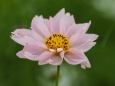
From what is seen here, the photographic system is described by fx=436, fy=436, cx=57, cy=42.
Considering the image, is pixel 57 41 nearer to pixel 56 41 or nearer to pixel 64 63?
pixel 56 41

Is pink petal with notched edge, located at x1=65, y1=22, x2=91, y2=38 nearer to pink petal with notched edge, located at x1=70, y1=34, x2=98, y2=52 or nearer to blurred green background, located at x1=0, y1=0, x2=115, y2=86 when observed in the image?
pink petal with notched edge, located at x1=70, y1=34, x2=98, y2=52

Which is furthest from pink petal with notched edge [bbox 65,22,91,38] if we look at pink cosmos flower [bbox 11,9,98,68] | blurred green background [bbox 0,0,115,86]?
blurred green background [bbox 0,0,115,86]

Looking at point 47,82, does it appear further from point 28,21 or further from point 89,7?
point 89,7

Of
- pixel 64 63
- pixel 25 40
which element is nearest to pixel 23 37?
pixel 25 40

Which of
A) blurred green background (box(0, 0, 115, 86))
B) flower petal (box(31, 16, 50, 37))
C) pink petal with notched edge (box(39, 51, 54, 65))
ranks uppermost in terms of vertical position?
blurred green background (box(0, 0, 115, 86))

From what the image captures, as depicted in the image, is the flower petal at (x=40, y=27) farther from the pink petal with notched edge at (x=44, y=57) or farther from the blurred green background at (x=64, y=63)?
the blurred green background at (x=64, y=63)

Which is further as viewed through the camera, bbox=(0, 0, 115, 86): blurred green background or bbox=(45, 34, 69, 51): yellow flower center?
bbox=(0, 0, 115, 86): blurred green background

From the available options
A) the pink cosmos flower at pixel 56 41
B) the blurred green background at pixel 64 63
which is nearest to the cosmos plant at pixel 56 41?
the pink cosmos flower at pixel 56 41

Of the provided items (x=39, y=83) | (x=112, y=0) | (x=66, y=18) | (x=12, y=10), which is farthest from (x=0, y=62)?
(x=66, y=18)
